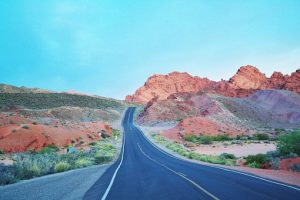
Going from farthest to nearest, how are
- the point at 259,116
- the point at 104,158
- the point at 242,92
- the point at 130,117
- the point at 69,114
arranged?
1. the point at 242,92
2. the point at 130,117
3. the point at 259,116
4. the point at 69,114
5. the point at 104,158

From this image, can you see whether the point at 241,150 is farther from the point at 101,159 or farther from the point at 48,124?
the point at 48,124

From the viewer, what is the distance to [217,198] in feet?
34.9

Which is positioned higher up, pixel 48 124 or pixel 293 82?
pixel 293 82

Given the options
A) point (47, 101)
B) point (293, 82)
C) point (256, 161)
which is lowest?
point (256, 161)

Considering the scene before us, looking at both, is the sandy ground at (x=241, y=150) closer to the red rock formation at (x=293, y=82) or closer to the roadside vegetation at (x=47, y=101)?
the roadside vegetation at (x=47, y=101)

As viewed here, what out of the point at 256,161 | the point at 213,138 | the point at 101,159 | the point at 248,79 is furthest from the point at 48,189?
the point at 248,79

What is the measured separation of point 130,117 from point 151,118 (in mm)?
15111

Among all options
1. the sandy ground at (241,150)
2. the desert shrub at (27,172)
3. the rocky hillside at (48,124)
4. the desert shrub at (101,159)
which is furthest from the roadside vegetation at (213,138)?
the desert shrub at (27,172)

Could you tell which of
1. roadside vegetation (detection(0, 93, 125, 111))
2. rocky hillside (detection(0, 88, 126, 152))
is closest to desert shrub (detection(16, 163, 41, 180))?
rocky hillside (detection(0, 88, 126, 152))

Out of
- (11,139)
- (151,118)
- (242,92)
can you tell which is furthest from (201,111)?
(11,139)

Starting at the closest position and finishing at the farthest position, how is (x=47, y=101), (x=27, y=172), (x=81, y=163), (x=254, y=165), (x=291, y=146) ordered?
(x=27, y=172)
(x=81, y=163)
(x=254, y=165)
(x=291, y=146)
(x=47, y=101)

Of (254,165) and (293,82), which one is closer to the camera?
(254,165)

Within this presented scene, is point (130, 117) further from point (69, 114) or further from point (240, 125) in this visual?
point (240, 125)

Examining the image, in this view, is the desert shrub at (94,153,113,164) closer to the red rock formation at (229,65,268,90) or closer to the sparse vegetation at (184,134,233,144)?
the sparse vegetation at (184,134,233,144)
